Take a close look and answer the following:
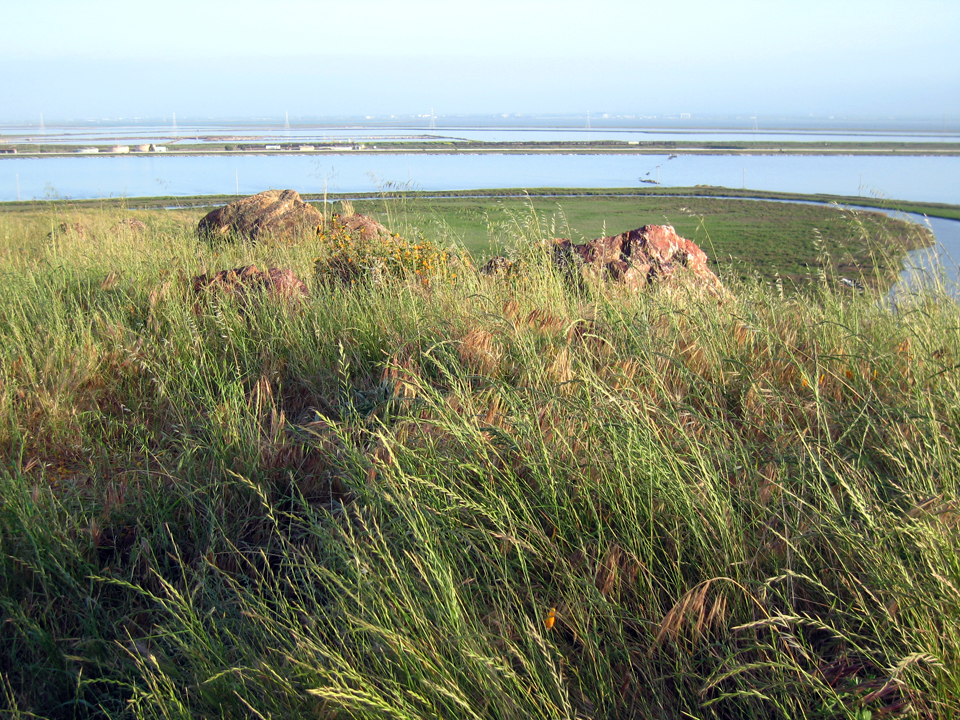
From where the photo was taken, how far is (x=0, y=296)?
492 centimetres

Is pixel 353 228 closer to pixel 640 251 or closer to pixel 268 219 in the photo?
pixel 268 219

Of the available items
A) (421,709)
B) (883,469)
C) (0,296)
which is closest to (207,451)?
(421,709)

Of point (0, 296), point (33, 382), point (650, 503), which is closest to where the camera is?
point (650, 503)

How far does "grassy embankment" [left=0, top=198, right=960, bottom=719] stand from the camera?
1646mm

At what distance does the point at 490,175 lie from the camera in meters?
40.2

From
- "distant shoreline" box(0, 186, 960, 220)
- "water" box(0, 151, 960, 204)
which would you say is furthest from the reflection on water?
"water" box(0, 151, 960, 204)

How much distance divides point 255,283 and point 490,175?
36.9 metres

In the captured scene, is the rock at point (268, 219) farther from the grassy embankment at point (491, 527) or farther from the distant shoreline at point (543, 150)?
the distant shoreline at point (543, 150)

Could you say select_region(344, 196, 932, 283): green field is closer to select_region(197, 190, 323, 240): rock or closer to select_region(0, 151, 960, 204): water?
select_region(197, 190, 323, 240): rock

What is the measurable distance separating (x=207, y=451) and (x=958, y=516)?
2845 millimetres

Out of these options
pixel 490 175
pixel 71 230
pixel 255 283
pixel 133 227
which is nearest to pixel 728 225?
pixel 133 227

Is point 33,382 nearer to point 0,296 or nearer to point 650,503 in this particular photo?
point 0,296

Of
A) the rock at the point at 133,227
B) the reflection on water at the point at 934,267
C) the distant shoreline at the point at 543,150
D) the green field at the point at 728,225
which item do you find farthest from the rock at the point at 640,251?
the distant shoreline at the point at 543,150

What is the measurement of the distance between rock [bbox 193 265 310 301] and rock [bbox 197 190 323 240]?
3.93 metres
